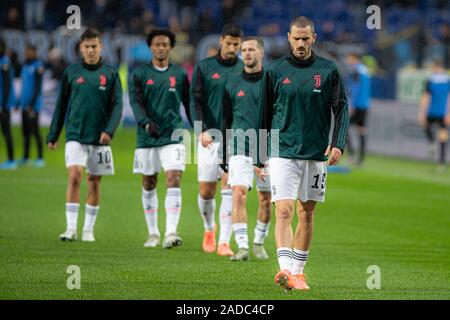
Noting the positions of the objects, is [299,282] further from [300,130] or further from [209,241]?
[209,241]

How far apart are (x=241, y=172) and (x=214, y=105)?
0.99 meters

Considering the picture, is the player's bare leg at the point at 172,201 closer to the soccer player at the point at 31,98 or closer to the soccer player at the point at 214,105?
the soccer player at the point at 214,105

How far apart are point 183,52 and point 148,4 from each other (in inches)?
131

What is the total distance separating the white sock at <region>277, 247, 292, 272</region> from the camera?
8939 millimetres

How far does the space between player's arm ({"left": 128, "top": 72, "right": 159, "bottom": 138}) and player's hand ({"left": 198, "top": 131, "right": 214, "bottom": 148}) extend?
0.60 meters

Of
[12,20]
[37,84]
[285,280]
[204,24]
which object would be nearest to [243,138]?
[285,280]

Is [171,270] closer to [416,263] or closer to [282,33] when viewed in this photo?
[416,263]

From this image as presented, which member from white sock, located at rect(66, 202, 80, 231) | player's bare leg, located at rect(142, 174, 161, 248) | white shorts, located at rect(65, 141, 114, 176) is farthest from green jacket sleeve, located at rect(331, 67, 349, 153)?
white sock, located at rect(66, 202, 80, 231)

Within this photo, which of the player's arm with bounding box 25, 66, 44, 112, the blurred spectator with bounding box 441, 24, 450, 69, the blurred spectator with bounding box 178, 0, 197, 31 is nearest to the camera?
the player's arm with bounding box 25, 66, 44, 112

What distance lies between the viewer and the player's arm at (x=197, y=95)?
11.4 metres

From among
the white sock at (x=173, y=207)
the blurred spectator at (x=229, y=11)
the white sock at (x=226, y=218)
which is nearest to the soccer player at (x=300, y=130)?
the white sock at (x=226, y=218)

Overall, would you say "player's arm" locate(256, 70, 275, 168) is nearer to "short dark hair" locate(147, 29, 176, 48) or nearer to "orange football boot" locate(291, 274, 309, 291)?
"orange football boot" locate(291, 274, 309, 291)

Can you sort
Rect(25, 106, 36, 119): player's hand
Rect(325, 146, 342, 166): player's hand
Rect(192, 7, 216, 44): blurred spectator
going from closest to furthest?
Rect(325, 146, 342, 166): player's hand
Rect(25, 106, 36, 119): player's hand
Rect(192, 7, 216, 44): blurred spectator

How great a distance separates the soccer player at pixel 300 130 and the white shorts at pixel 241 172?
177 centimetres
